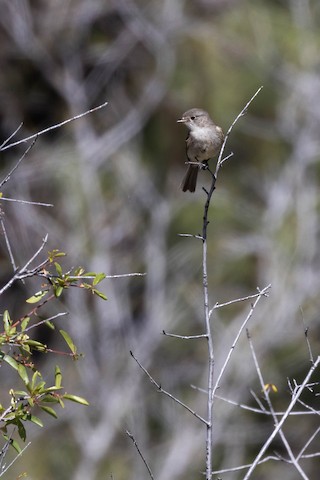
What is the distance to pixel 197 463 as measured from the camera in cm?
1254

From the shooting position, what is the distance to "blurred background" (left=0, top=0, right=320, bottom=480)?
12.9 m

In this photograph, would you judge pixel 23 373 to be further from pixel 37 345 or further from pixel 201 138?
pixel 201 138

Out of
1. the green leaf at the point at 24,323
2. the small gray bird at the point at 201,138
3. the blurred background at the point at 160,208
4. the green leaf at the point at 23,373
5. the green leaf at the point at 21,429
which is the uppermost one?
the green leaf at the point at 24,323

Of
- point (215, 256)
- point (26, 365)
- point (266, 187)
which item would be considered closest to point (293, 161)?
point (266, 187)

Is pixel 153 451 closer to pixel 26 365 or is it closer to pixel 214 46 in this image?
pixel 214 46

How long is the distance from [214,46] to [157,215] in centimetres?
296


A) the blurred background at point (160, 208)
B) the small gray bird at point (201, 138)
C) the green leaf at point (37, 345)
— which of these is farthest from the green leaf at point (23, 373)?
the blurred background at point (160, 208)

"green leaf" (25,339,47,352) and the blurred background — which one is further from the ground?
"green leaf" (25,339,47,352)

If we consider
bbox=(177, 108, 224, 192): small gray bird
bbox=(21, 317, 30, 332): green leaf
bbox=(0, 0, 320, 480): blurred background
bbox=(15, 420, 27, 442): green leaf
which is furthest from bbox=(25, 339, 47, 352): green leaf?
bbox=(0, 0, 320, 480): blurred background

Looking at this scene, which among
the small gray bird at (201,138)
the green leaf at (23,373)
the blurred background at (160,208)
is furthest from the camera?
the blurred background at (160,208)

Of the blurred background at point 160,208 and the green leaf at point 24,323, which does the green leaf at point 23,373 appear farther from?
the blurred background at point 160,208

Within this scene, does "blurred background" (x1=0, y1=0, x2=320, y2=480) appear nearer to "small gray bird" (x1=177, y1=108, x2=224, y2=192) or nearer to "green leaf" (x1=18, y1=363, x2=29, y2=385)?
"small gray bird" (x1=177, y1=108, x2=224, y2=192)

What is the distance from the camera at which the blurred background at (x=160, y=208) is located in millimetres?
12859

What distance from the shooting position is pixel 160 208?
45.1ft
